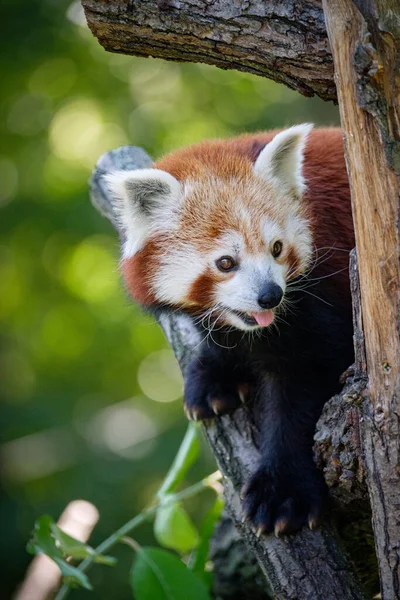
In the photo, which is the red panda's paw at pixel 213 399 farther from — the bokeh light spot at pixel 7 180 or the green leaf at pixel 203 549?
the bokeh light spot at pixel 7 180

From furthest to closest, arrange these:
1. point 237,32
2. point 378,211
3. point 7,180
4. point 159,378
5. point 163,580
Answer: point 159,378 < point 7,180 < point 163,580 < point 237,32 < point 378,211

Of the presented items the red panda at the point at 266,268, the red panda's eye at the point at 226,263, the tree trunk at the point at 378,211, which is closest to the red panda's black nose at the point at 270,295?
the red panda at the point at 266,268

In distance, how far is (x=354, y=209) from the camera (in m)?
2.01

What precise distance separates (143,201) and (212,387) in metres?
0.92

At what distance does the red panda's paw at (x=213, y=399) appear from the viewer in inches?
120

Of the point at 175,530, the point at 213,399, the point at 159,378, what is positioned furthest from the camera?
the point at 159,378

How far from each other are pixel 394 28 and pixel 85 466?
513 centimetres

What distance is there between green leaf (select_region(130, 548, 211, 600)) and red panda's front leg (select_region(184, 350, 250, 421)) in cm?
60

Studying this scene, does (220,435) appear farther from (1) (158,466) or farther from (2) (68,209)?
(2) (68,209)

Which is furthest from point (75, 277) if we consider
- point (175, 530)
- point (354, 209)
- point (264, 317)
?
point (354, 209)

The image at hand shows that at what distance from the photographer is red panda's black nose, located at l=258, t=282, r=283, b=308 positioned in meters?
2.48

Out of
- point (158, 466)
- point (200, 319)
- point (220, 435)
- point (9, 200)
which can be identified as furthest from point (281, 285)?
point (9, 200)

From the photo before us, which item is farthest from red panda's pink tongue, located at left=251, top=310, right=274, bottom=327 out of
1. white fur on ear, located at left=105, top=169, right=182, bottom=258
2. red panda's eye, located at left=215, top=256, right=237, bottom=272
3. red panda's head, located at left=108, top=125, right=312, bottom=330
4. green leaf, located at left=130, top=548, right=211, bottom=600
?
green leaf, located at left=130, top=548, right=211, bottom=600

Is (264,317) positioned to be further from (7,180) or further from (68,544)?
(7,180)
